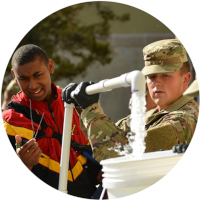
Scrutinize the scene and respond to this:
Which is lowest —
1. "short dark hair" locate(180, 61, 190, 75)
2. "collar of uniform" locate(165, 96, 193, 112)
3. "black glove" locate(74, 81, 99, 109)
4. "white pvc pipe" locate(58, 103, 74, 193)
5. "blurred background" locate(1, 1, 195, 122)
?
"white pvc pipe" locate(58, 103, 74, 193)

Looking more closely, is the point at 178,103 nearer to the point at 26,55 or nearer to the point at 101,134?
the point at 101,134

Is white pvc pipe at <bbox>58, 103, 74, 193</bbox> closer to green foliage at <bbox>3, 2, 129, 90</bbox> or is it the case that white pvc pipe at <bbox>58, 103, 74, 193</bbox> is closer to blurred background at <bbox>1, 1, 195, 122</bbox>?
blurred background at <bbox>1, 1, 195, 122</bbox>

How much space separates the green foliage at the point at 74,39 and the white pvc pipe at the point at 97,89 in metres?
2.03

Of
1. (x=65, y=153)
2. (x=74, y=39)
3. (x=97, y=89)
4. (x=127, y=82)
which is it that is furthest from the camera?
(x=74, y=39)

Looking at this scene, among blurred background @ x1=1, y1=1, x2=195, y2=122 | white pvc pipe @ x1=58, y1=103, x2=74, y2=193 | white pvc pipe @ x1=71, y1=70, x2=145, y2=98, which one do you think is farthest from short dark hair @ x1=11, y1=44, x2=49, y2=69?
blurred background @ x1=1, y1=1, x2=195, y2=122

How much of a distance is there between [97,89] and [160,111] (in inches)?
11.3

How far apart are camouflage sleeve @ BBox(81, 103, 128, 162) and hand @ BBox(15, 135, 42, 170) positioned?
187mm

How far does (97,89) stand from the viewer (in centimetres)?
98

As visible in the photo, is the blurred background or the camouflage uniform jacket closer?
the camouflage uniform jacket

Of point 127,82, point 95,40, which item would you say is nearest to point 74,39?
point 95,40

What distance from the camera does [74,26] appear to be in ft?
11.3

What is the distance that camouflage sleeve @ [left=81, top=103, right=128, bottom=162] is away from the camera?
1.05m

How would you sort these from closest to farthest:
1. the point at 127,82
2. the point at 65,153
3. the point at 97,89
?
1. the point at 127,82
2. the point at 97,89
3. the point at 65,153

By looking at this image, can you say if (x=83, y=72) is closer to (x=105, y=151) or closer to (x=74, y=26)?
(x=74, y=26)
